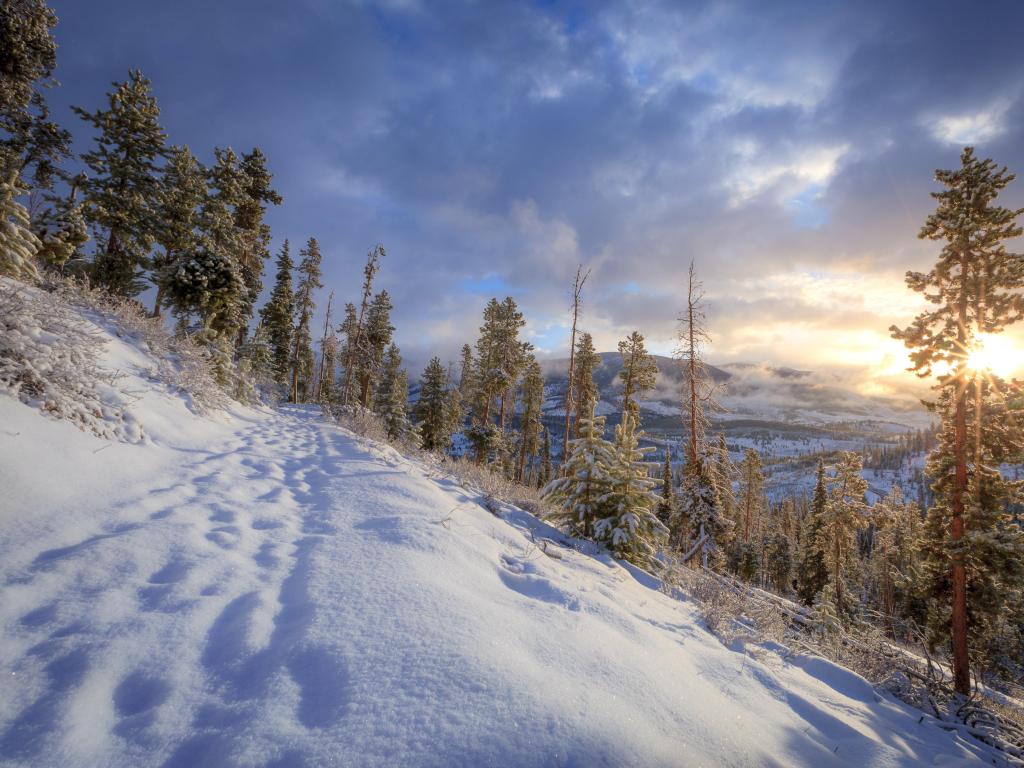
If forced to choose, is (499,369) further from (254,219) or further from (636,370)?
(254,219)

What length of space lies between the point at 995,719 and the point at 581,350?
2431 cm

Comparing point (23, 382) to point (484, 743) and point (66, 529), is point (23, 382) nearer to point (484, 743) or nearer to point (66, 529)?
point (66, 529)

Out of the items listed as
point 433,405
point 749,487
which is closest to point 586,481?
point 433,405

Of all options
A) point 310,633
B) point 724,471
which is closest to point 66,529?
point 310,633

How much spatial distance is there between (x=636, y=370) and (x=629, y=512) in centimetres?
1967

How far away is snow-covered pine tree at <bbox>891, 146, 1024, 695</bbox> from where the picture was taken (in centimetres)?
1080

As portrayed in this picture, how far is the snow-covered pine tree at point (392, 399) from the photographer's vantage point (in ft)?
107

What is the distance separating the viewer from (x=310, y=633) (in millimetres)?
2756

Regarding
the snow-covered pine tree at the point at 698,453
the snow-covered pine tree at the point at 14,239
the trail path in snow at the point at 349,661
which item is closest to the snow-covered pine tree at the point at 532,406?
the snow-covered pine tree at the point at 698,453

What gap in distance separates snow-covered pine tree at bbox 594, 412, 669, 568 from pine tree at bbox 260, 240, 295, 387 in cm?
3313

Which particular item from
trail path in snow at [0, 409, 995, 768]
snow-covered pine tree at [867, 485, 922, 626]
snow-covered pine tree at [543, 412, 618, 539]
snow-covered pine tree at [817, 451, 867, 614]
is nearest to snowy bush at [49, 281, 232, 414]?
trail path in snow at [0, 409, 995, 768]

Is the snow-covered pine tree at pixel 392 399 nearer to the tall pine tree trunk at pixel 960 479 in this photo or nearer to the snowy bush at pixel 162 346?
the snowy bush at pixel 162 346

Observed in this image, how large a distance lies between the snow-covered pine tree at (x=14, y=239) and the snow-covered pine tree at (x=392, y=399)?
22.3 metres

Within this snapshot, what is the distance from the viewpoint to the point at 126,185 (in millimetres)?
17484
